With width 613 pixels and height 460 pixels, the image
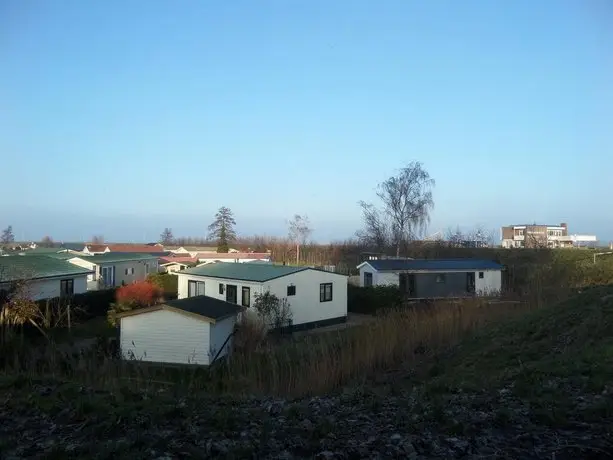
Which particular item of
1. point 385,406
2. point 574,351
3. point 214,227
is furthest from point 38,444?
point 214,227

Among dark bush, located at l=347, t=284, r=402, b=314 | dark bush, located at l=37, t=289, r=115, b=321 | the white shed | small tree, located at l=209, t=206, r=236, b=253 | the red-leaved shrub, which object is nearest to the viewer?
the white shed

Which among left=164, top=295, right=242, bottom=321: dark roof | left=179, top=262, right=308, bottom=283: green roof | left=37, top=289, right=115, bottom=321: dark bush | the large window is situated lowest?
left=37, top=289, right=115, bottom=321: dark bush

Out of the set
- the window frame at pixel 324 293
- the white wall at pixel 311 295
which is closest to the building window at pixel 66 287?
the white wall at pixel 311 295

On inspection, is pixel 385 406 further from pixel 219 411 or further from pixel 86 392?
pixel 86 392

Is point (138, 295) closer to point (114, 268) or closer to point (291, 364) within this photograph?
point (114, 268)

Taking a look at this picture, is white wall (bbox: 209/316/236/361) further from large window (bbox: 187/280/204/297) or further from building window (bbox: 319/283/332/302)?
large window (bbox: 187/280/204/297)

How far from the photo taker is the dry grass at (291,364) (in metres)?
7.79

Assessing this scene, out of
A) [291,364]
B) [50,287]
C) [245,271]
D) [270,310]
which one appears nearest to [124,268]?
[50,287]

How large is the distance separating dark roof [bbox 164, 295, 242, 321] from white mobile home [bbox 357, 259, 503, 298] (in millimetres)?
13008

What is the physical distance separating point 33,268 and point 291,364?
61.8 ft

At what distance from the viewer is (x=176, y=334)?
15062mm

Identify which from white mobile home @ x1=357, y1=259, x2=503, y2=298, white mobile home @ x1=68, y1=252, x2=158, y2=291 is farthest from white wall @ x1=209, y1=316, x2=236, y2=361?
white mobile home @ x1=68, y1=252, x2=158, y2=291

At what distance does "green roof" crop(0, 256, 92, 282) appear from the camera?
65.8 feet

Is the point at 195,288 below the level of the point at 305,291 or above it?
below
